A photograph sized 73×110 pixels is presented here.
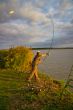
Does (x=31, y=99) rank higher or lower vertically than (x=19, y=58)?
lower

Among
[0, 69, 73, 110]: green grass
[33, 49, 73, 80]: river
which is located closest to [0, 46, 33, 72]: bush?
[33, 49, 73, 80]: river

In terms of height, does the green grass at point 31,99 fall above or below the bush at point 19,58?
below

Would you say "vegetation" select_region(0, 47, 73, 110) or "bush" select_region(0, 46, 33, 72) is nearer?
"vegetation" select_region(0, 47, 73, 110)

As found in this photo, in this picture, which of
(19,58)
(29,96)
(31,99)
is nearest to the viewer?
(31,99)

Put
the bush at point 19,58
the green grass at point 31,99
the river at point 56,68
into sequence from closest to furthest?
the green grass at point 31,99, the bush at point 19,58, the river at point 56,68

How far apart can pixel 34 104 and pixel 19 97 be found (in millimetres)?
1063

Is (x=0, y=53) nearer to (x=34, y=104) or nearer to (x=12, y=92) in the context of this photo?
(x=12, y=92)

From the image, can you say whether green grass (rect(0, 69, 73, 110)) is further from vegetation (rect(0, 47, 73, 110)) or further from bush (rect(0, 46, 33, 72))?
bush (rect(0, 46, 33, 72))

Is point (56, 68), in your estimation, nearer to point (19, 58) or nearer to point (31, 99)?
point (19, 58)

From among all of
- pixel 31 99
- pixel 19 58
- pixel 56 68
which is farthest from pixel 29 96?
pixel 56 68

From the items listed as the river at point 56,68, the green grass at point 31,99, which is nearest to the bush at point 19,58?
the river at point 56,68

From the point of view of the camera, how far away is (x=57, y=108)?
Result: 970 centimetres

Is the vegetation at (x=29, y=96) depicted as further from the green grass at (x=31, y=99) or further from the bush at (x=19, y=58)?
the bush at (x=19, y=58)

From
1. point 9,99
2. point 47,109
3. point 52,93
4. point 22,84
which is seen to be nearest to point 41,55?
point 22,84
